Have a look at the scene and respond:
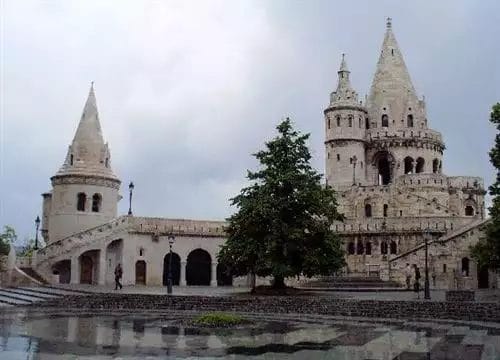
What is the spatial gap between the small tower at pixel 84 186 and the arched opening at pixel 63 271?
102 inches

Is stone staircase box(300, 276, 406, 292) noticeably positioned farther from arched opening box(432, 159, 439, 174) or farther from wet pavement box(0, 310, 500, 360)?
arched opening box(432, 159, 439, 174)

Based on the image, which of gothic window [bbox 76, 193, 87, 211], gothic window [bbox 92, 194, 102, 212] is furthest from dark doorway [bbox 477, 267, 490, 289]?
gothic window [bbox 76, 193, 87, 211]

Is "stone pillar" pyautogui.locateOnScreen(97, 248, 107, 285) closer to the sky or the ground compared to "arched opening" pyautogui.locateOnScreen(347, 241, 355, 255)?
closer to the ground

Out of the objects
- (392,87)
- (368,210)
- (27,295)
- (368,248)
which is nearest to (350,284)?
(368,248)

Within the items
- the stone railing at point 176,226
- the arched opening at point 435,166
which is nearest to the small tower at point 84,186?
the stone railing at point 176,226

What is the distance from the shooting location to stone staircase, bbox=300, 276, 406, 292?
41006mm

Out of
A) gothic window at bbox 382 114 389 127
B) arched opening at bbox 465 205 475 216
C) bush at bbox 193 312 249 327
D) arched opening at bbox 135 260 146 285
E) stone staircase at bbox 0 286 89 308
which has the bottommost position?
bush at bbox 193 312 249 327

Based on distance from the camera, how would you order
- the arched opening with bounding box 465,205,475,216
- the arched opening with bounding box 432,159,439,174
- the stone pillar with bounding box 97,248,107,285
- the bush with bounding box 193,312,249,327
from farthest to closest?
the arched opening with bounding box 432,159,439,174 < the arched opening with bounding box 465,205,475,216 < the stone pillar with bounding box 97,248,107,285 < the bush with bounding box 193,312,249,327

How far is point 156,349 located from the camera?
15734 mm

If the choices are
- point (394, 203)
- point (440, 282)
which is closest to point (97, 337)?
point (440, 282)

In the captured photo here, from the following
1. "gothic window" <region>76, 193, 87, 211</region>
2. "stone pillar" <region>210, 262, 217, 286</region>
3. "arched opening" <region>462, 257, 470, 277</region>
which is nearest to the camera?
"arched opening" <region>462, 257, 470, 277</region>

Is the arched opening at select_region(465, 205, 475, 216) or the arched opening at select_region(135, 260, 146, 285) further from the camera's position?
the arched opening at select_region(465, 205, 475, 216)

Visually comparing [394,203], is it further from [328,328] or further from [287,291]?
[328,328]

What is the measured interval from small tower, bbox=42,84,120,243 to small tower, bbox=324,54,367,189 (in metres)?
24.5
